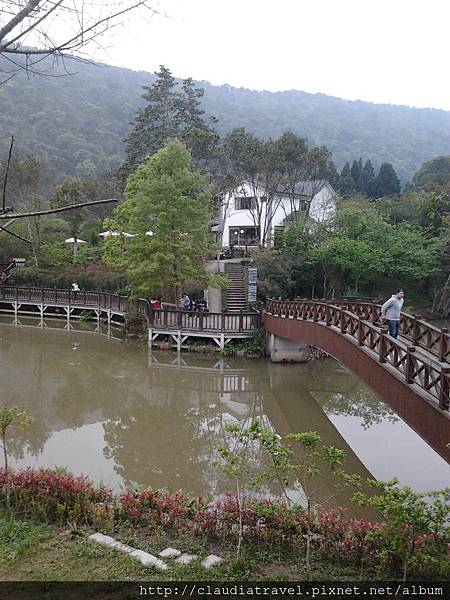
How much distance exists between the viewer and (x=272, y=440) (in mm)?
5633

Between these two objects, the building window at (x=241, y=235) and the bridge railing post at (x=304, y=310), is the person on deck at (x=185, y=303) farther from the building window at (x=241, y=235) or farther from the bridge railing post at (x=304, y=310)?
the building window at (x=241, y=235)

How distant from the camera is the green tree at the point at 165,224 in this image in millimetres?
18953

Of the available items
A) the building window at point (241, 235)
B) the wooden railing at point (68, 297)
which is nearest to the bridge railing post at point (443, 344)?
the wooden railing at point (68, 297)

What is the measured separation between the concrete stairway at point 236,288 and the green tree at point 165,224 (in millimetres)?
2914

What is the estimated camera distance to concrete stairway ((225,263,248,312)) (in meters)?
22.5

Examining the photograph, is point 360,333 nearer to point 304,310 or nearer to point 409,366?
point 409,366

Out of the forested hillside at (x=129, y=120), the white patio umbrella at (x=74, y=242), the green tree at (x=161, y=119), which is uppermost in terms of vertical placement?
the forested hillside at (x=129, y=120)

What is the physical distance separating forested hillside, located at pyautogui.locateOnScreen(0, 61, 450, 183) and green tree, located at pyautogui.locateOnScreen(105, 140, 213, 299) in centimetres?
2947

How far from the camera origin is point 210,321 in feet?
62.6

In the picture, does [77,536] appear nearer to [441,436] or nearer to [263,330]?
[441,436]

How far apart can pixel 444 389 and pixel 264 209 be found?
26.1m

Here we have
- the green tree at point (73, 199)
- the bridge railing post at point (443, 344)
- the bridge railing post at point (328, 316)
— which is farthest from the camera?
the green tree at point (73, 199)

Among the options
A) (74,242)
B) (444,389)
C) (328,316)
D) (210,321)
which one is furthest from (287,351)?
(74,242)

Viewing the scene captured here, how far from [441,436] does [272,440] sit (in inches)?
101
